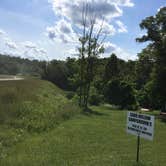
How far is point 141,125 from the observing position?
378 inches

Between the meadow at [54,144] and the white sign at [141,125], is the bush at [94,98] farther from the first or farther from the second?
the white sign at [141,125]

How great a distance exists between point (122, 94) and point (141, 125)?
38.7 metres

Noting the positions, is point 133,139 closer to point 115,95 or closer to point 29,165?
point 29,165

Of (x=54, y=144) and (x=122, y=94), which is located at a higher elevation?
(x=122, y=94)

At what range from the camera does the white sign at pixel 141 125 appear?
931 centimetres

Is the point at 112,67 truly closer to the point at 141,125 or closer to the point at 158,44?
the point at 158,44

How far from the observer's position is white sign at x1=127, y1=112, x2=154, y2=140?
931 centimetres

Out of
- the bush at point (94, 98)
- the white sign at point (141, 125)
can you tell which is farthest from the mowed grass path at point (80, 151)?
the bush at point (94, 98)

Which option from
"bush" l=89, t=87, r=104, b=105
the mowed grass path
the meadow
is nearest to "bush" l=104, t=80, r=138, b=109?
"bush" l=89, t=87, r=104, b=105

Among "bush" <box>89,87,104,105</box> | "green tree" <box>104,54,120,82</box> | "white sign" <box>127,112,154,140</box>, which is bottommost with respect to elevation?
"bush" <box>89,87,104,105</box>

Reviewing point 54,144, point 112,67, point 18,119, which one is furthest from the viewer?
point 112,67

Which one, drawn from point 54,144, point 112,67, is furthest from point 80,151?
point 112,67

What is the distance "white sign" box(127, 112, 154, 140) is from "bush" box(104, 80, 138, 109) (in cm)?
3665

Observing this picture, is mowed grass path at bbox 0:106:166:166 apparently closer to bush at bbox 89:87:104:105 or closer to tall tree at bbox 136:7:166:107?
tall tree at bbox 136:7:166:107
